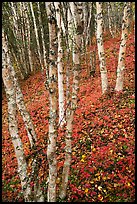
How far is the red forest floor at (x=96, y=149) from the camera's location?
524cm

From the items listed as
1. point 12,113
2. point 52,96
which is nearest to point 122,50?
point 52,96

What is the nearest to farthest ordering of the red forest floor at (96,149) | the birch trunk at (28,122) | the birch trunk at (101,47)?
the birch trunk at (28,122), the red forest floor at (96,149), the birch trunk at (101,47)

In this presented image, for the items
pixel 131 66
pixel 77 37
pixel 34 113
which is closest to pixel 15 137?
pixel 77 37

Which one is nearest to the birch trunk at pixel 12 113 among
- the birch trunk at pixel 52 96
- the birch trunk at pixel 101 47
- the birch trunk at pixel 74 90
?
the birch trunk at pixel 52 96

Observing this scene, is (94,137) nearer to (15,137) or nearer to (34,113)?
(15,137)

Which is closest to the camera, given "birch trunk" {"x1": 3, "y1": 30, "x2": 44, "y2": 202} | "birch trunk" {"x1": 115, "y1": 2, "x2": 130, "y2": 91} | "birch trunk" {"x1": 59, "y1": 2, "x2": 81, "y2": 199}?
"birch trunk" {"x1": 59, "y1": 2, "x2": 81, "y2": 199}

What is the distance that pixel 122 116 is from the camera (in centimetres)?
742

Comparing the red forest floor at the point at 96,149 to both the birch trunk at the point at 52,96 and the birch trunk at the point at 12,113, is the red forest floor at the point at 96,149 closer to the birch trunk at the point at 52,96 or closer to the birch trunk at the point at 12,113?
the birch trunk at the point at 12,113

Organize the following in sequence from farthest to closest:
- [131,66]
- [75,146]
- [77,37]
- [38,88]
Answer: [38,88] < [131,66] < [75,146] < [77,37]

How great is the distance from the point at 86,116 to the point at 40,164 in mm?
2928

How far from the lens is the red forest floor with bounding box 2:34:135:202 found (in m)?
5.24

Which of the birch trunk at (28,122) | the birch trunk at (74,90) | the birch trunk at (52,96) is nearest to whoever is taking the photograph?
the birch trunk at (52,96)

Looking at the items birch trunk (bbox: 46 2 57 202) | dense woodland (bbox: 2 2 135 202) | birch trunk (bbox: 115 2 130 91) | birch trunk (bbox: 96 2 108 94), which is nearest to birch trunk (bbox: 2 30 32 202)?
dense woodland (bbox: 2 2 135 202)

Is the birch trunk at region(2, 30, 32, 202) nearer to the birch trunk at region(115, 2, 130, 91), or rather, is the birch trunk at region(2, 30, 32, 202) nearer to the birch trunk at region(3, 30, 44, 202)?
the birch trunk at region(3, 30, 44, 202)
